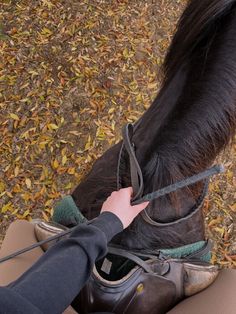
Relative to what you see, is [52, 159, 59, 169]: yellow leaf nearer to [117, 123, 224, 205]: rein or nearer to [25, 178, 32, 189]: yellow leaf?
[25, 178, 32, 189]: yellow leaf

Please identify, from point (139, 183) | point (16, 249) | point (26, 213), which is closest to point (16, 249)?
point (16, 249)

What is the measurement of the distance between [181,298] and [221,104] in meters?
0.66

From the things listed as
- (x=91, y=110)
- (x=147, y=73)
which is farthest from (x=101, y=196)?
(x=147, y=73)

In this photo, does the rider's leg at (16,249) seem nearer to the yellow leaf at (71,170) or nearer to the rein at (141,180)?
the rein at (141,180)

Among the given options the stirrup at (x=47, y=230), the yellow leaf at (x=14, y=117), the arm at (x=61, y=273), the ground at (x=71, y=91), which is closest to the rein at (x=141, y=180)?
the arm at (x=61, y=273)

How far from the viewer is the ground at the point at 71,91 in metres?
2.16

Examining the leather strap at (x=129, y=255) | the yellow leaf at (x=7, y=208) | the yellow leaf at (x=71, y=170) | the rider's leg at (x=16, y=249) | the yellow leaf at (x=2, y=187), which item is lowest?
the yellow leaf at (x=71, y=170)

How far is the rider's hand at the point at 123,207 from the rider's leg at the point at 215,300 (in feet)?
1.23

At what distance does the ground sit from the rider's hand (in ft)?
3.61

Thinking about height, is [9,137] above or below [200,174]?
below

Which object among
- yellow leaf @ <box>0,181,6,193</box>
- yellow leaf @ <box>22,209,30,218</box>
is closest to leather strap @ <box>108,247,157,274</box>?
yellow leaf @ <box>22,209,30,218</box>

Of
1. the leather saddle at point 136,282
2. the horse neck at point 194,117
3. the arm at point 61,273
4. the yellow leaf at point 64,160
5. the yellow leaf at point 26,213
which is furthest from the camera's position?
the yellow leaf at point 64,160

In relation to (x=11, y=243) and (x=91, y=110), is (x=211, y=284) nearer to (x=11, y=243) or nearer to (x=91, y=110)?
(x=11, y=243)

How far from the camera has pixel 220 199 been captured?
2086mm
